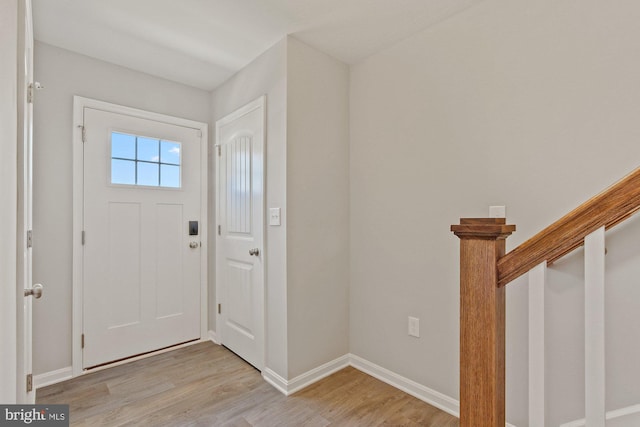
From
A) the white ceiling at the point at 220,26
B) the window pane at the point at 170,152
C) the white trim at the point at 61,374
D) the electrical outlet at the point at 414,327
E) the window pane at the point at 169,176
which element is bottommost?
the white trim at the point at 61,374

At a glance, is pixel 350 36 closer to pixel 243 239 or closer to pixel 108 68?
pixel 243 239

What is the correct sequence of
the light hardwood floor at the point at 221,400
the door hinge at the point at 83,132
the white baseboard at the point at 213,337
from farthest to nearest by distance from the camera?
the white baseboard at the point at 213,337
the door hinge at the point at 83,132
the light hardwood floor at the point at 221,400

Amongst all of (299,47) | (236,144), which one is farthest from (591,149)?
(236,144)

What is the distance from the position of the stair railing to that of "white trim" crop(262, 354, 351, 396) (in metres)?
1.47

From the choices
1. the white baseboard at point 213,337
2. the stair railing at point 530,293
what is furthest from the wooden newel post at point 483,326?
the white baseboard at point 213,337

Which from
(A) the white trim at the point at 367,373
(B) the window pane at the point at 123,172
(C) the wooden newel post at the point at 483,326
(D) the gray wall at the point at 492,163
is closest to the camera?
(C) the wooden newel post at the point at 483,326

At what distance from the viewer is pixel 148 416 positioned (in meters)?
1.81

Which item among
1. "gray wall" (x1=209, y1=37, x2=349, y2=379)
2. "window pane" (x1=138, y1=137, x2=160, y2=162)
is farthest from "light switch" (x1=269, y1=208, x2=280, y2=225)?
"window pane" (x1=138, y1=137, x2=160, y2=162)

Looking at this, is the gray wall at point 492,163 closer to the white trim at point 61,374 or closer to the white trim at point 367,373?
the white trim at point 367,373

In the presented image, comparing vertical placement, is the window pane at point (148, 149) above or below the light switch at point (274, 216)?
above

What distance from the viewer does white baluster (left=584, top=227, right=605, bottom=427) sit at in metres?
0.66

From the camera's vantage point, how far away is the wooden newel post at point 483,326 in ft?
2.64

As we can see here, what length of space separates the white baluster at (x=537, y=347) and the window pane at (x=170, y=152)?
280 cm

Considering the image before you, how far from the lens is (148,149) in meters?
2.63
